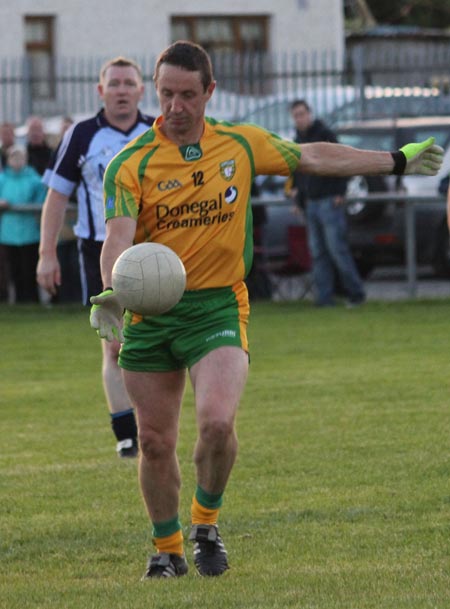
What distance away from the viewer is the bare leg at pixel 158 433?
21.2 feet

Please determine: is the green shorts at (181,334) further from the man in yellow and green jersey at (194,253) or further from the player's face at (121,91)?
the player's face at (121,91)

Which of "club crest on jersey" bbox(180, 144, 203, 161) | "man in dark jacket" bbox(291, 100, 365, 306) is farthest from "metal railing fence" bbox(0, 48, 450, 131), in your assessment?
"club crest on jersey" bbox(180, 144, 203, 161)

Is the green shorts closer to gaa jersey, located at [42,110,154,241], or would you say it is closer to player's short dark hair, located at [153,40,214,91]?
player's short dark hair, located at [153,40,214,91]

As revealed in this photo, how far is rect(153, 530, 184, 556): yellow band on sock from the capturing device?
661 centimetres

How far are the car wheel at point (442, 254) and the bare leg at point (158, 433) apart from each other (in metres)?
14.2

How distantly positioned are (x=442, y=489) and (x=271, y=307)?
11.4 metres

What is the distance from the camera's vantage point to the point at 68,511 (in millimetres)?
8109

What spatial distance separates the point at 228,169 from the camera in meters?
6.53

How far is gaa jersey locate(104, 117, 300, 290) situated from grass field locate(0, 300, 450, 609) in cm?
128

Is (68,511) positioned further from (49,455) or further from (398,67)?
(398,67)

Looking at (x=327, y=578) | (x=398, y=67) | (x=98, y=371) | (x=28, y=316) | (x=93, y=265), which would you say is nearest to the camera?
(x=327, y=578)

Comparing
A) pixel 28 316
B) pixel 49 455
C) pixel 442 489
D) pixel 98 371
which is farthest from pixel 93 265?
pixel 28 316

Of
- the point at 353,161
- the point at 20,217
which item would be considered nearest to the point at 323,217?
the point at 20,217

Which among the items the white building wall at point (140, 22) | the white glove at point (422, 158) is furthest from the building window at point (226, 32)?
the white glove at point (422, 158)
